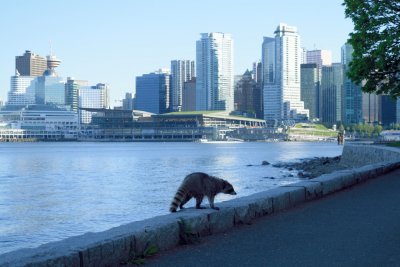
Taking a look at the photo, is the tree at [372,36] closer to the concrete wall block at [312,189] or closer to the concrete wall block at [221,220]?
the concrete wall block at [312,189]

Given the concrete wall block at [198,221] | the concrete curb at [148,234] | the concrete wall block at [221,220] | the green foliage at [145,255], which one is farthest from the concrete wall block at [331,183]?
the green foliage at [145,255]

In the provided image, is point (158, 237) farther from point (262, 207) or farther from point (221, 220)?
point (262, 207)

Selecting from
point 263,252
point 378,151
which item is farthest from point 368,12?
point 263,252

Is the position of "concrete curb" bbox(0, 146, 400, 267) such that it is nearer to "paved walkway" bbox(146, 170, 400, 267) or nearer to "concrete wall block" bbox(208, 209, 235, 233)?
"concrete wall block" bbox(208, 209, 235, 233)

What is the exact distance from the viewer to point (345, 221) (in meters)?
11.2

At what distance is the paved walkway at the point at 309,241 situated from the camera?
25.8 feet

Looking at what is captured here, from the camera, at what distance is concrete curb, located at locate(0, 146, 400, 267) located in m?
6.70

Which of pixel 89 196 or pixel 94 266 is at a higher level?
pixel 94 266

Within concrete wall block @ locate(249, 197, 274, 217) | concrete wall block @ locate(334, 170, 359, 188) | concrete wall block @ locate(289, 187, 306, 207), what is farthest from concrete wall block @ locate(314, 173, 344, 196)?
concrete wall block @ locate(249, 197, 274, 217)

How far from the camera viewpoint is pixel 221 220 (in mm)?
10078

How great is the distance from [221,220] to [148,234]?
84.9 inches

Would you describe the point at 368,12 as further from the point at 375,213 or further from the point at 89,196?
the point at 89,196

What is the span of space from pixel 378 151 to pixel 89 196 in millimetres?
18184

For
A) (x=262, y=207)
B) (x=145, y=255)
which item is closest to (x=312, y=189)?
(x=262, y=207)
